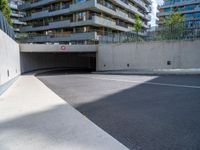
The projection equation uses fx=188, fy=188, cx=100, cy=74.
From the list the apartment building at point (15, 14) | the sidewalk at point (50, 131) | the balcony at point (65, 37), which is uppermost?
the apartment building at point (15, 14)

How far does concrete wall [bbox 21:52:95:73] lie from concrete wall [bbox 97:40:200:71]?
6533 mm

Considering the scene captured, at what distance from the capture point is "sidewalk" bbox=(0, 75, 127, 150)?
307 centimetres

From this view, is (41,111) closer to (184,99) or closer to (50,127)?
(50,127)

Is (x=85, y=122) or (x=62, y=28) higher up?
(x=62, y=28)

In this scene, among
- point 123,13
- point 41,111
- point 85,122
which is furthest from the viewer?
point 123,13

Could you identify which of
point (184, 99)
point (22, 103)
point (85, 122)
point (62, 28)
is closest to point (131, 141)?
point (85, 122)

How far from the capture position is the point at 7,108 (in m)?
5.45

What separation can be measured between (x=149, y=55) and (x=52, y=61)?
1667 centimetres

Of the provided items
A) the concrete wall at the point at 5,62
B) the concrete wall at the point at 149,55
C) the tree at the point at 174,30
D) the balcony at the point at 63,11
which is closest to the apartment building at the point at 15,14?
the balcony at the point at 63,11

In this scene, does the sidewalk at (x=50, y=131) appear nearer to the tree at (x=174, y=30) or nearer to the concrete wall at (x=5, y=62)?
the concrete wall at (x=5, y=62)

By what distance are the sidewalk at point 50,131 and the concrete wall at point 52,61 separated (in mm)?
16230

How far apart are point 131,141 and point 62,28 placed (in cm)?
3772

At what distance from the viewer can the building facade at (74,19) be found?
110ft

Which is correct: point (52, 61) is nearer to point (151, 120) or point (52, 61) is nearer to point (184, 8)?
point (151, 120)
